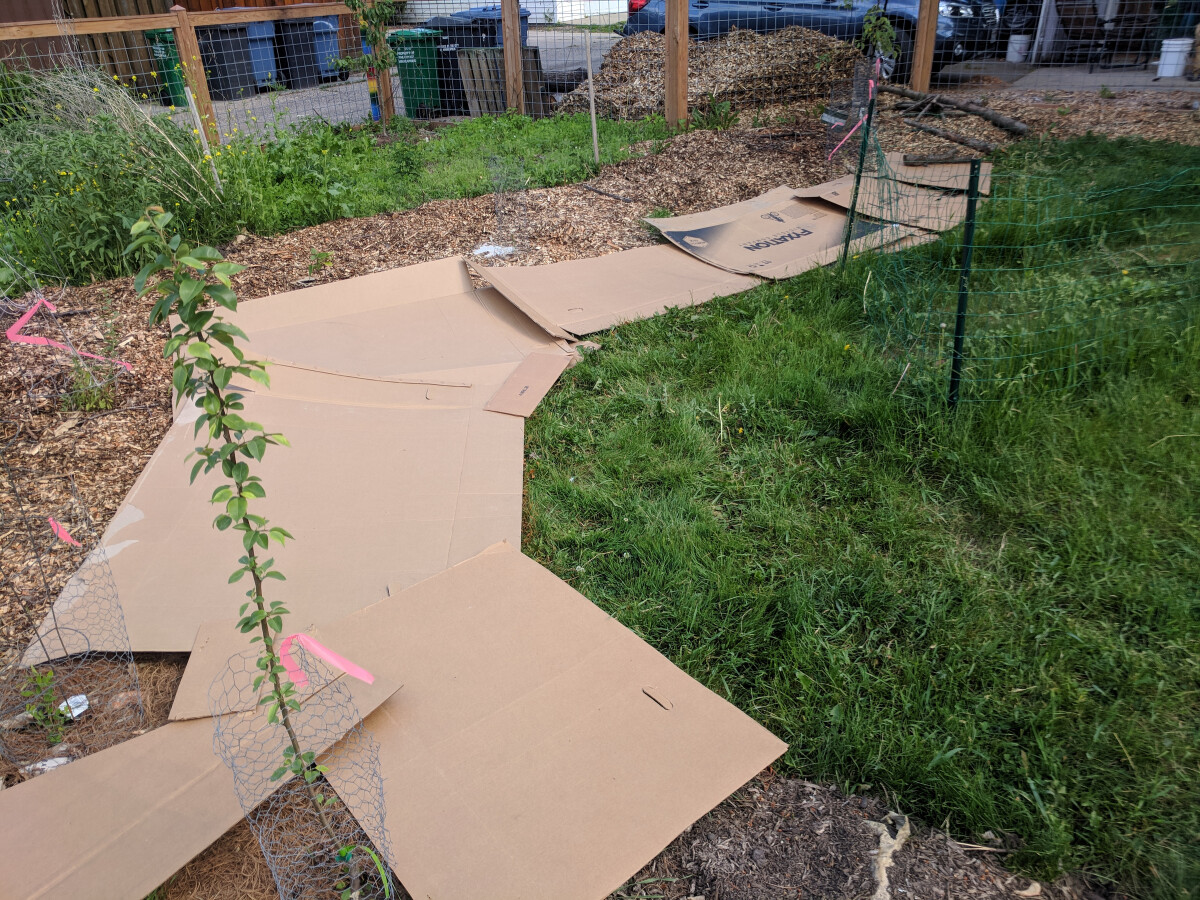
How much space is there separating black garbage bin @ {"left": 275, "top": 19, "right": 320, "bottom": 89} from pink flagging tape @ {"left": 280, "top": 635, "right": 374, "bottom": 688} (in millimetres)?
11756

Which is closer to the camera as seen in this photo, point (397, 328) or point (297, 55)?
point (397, 328)

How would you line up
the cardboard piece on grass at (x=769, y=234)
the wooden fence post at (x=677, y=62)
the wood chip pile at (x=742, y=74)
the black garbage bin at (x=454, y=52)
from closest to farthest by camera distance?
the cardboard piece on grass at (x=769, y=234) < the wooden fence post at (x=677, y=62) < the wood chip pile at (x=742, y=74) < the black garbage bin at (x=454, y=52)

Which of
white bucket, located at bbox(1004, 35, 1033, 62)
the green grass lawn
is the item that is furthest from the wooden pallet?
the green grass lawn

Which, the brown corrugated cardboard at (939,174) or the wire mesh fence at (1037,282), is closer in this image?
the wire mesh fence at (1037,282)

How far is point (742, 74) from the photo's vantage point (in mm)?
8203

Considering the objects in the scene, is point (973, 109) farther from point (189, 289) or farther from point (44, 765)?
point (44, 765)

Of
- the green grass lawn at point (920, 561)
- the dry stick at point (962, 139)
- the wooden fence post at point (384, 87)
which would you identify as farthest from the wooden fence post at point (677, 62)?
the green grass lawn at point (920, 561)

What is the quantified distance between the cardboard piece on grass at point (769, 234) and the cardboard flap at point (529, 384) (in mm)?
1357

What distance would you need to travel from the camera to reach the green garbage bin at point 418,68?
29.3 feet

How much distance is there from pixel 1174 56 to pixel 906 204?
20.8 feet

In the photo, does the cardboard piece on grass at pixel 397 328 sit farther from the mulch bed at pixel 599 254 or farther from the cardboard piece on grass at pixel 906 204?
the cardboard piece on grass at pixel 906 204

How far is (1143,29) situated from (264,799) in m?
12.0

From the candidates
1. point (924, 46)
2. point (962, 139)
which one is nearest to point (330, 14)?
point (924, 46)

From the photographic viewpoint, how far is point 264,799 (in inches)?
69.5
